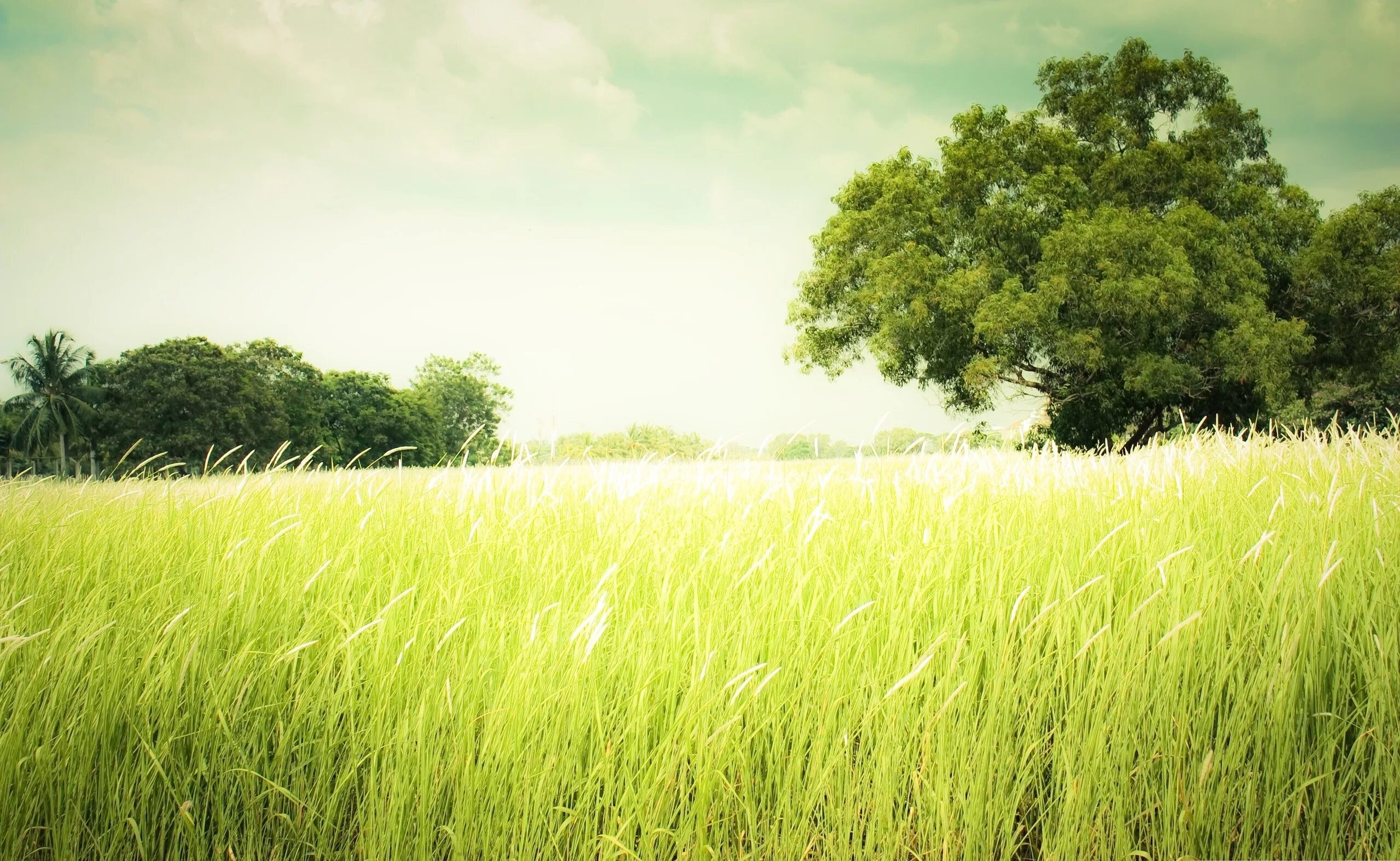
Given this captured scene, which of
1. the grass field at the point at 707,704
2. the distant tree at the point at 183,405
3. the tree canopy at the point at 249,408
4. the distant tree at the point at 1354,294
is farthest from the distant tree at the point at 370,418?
the grass field at the point at 707,704

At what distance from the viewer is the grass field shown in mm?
1778

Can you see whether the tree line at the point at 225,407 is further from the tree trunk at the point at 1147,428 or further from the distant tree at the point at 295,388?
the tree trunk at the point at 1147,428

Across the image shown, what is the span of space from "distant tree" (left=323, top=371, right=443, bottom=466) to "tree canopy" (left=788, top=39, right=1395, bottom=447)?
1243 inches

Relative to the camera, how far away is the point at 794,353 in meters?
23.9

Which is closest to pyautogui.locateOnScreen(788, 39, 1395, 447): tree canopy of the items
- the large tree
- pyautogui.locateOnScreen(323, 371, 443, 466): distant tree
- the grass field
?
the large tree

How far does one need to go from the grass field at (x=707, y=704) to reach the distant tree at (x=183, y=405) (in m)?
38.6

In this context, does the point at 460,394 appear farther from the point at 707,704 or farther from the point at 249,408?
the point at 707,704

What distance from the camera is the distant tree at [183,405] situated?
117 feet

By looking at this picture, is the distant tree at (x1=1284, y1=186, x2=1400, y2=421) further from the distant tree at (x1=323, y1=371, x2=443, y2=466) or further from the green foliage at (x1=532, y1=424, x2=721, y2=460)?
the distant tree at (x1=323, y1=371, x2=443, y2=466)

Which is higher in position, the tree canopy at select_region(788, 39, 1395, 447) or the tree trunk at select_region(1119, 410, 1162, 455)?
the tree canopy at select_region(788, 39, 1395, 447)

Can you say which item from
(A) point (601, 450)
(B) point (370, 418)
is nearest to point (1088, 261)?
(A) point (601, 450)

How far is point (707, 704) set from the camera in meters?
1.73

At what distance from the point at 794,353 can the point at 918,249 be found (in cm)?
560

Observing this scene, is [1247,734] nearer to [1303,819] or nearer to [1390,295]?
[1303,819]
